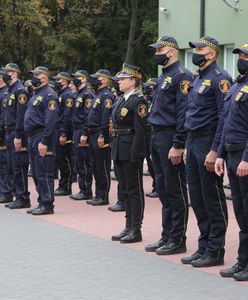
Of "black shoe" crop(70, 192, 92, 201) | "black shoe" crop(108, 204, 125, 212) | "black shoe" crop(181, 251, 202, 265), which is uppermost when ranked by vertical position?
"black shoe" crop(181, 251, 202, 265)

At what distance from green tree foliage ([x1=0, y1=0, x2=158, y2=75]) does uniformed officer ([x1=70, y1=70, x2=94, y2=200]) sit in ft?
50.9

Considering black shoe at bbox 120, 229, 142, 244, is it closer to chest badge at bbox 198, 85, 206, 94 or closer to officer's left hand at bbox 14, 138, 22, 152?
chest badge at bbox 198, 85, 206, 94

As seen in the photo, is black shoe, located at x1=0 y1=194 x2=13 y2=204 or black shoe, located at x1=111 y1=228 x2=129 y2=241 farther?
black shoe, located at x1=0 y1=194 x2=13 y2=204

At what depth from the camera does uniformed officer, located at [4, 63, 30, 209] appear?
12.8 meters

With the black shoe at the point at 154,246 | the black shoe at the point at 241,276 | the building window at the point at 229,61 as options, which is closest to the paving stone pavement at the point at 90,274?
the black shoe at the point at 241,276

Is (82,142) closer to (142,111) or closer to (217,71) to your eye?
(142,111)

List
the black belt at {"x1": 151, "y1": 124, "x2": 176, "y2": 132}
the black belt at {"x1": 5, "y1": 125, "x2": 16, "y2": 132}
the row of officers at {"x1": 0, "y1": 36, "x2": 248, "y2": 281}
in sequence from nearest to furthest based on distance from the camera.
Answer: the row of officers at {"x1": 0, "y1": 36, "x2": 248, "y2": 281} < the black belt at {"x1": 151, "y1": 124, "x2": 176, "y2": 132} < the black belt at {"x1": 5, "y1": 125, "x2": 16, "y2": 132}

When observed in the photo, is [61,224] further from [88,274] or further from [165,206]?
[88,274]

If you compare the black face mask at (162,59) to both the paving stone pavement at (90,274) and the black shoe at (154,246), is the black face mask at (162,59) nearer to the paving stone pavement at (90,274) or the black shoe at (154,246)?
the black shoe at (154,246)

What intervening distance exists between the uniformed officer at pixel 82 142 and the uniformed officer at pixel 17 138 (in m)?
1.45

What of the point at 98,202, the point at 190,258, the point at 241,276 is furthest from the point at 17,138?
the point at 241,276

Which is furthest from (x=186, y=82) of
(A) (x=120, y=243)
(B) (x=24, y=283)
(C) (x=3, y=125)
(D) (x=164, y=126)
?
(C) (x=3, y=125)

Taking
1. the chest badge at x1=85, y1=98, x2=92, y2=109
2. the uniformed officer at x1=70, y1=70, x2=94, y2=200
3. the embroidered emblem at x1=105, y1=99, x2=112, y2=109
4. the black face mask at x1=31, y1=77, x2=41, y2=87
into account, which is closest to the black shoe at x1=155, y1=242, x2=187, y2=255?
the black face mask at x1=31, y1=77, x2=41, y2=87

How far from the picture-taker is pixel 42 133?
12.1m
